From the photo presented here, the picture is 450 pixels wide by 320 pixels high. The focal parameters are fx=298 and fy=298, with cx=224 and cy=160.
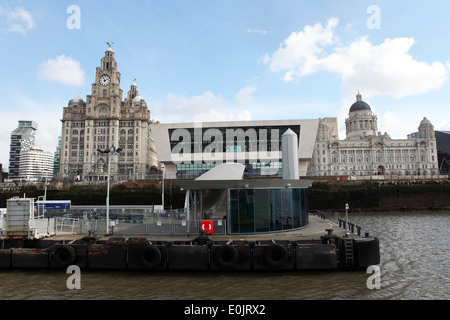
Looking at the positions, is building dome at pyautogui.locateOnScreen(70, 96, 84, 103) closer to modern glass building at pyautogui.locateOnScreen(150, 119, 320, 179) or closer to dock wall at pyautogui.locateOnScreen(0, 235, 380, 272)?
modern glass building at pyautogui.locateOnScreen(150, 119, 320, 179)

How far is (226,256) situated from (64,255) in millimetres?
10314

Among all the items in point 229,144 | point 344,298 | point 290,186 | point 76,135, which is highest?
point 76,135

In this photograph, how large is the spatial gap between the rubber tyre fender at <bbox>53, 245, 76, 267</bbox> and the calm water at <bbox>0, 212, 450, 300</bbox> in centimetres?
71

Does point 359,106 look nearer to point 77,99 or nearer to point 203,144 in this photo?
point 203,144

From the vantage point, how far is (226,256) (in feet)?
58.1

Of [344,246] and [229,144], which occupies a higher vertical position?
[229,144]

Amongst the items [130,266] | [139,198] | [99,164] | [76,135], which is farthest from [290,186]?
[76,135]

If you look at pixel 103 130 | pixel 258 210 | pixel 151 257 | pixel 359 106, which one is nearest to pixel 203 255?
pixel 151 257

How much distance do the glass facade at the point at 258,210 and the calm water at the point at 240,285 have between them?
5172 millimetres

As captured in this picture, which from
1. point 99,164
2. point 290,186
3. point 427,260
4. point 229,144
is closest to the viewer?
point 427,260

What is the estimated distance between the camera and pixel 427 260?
2064 centimetres
